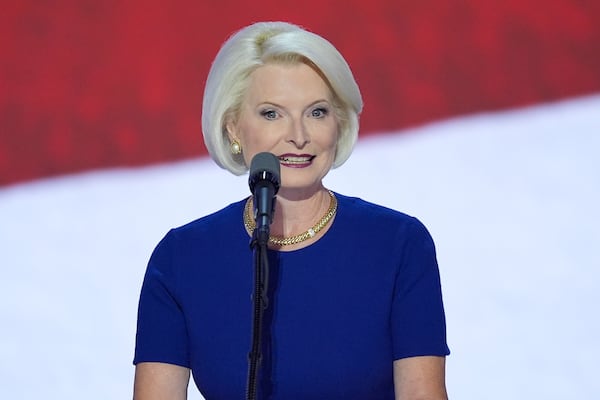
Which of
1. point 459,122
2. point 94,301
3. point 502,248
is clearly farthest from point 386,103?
point 94,301

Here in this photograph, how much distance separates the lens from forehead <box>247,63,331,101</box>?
230 cm

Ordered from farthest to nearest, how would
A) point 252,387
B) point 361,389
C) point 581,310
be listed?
point 581,310 → point 361,389 → point 252,387

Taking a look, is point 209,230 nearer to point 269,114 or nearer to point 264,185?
point 269,114

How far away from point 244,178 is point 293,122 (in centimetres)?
A: 94

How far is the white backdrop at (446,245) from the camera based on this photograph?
3.04m

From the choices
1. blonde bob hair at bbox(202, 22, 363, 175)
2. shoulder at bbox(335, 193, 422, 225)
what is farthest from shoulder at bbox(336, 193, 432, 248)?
blonde bob hair at bbox(202, 22, 363, 175)

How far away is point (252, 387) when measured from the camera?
1.79 meters

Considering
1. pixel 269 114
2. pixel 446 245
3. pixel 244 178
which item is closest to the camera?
pixel 269 114

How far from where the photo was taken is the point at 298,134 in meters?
2.26

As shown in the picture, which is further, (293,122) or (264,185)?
(293,122)

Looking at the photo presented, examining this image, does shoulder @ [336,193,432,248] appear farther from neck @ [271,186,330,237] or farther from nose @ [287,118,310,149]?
nose @ [287,118,310,149]

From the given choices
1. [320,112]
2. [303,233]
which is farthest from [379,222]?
[320,112]

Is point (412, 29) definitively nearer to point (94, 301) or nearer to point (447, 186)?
point (447, 186)

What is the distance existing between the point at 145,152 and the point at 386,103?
68 cm
